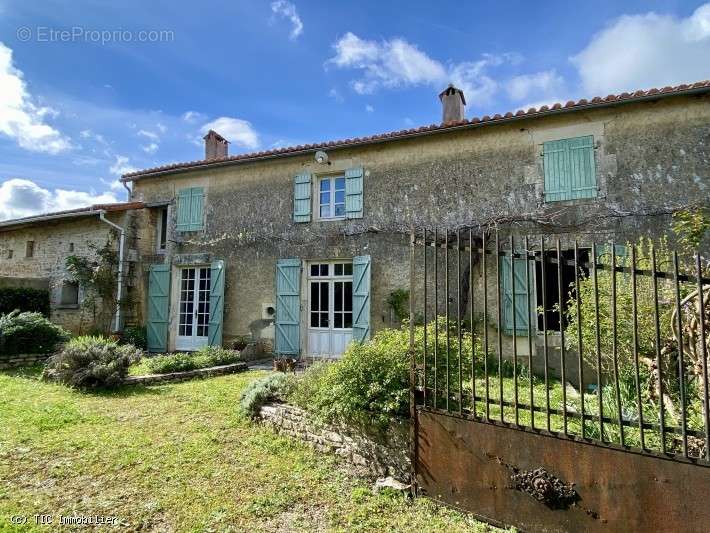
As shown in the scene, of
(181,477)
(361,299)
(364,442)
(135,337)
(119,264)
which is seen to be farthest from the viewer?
(119,264)

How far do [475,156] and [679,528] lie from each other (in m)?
7.26

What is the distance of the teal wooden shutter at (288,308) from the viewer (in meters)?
9.45

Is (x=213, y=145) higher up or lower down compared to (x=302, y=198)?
higher up

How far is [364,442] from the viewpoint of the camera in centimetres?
374

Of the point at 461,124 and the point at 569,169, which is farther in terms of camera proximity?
the point at 461,124

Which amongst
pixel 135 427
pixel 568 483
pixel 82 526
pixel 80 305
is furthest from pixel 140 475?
pixel 80 305

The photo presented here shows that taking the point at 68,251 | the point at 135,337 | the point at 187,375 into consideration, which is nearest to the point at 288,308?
the point at 187,375

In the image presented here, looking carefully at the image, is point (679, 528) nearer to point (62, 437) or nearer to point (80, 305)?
point (62, 437)

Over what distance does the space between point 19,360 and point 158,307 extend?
317cm

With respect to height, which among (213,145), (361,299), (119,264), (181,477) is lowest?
(181,477)

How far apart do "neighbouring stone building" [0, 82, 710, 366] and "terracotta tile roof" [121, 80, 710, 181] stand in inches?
1.2

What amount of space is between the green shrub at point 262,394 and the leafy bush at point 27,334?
6.65 metres

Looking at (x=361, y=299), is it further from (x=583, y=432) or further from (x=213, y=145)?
(x=213, y=145)

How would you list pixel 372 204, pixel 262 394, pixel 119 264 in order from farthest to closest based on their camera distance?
pixel 119 264 → pixel 372 204 → pixel 262 394
